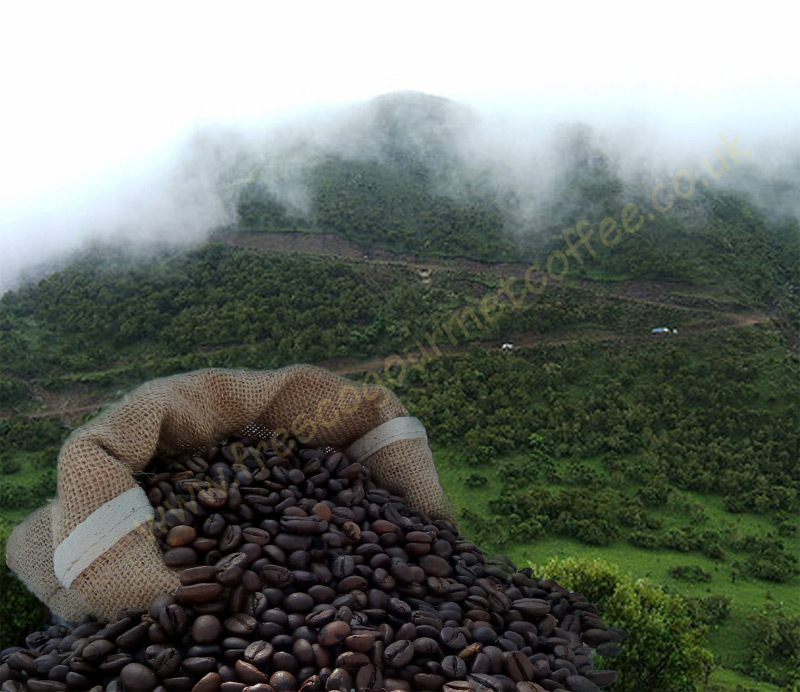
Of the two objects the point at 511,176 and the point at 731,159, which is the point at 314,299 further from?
the point at 731,159

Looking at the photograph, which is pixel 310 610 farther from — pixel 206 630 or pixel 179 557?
pixel 179 557

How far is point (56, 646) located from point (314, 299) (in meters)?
18.9

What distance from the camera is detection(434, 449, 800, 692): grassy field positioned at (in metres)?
9.80

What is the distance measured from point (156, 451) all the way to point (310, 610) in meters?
1.74

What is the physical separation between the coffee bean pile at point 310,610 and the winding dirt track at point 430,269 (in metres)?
15.5

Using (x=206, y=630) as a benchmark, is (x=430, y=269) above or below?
below

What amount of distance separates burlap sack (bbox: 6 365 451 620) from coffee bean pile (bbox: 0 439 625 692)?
16 centimetres

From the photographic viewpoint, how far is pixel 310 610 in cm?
361

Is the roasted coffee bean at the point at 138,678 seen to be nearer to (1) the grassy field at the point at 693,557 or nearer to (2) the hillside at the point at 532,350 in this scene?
(2) the hillside at the point at 532,350

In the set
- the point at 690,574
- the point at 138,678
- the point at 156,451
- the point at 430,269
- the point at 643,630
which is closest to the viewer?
the point at 138,678

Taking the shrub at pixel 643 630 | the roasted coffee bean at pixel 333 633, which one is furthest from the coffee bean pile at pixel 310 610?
the shrub at pixel 643 630

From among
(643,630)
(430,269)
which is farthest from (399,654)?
(430,269)

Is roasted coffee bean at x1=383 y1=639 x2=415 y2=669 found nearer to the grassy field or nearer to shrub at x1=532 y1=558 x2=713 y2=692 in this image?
shrub at x1=532 y1=558 x2=713 y2=692

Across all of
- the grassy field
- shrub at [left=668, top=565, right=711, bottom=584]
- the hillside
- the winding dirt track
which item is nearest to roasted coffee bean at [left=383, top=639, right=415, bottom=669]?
the hillside
